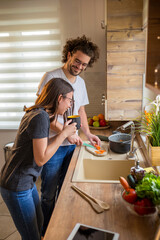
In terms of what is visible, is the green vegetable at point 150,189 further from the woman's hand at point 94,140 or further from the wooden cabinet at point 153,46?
the woman's hand at point 94,140

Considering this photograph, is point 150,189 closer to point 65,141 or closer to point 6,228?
point 65,141

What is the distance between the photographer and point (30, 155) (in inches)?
53.7

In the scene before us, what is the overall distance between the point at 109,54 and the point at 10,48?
1.54m

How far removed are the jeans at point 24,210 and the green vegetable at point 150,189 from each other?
2.19ft

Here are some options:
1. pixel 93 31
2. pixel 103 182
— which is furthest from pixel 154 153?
pixel 93 31

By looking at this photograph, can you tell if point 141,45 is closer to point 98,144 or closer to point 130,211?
point 98,144

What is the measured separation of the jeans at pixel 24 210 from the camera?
1.39m

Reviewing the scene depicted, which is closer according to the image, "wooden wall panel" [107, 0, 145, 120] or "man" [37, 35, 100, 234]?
"man" [37, 35, 100, 234]

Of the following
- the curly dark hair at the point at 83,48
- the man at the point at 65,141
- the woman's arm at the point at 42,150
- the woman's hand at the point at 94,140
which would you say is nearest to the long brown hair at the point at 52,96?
the woman's arm at the point at 42,150

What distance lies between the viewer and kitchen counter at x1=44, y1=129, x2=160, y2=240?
1055 millimetres

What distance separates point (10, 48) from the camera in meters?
3.16

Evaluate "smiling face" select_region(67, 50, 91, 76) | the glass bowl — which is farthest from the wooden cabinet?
"smiling face" select_region(67, 50, 91, 76)

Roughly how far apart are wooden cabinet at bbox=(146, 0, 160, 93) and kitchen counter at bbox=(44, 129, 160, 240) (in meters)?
0.63

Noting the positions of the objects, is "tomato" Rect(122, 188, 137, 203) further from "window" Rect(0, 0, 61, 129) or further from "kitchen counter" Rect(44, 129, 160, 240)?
"window" Rect(0, 0, 61, 129)
